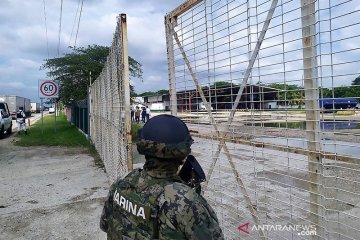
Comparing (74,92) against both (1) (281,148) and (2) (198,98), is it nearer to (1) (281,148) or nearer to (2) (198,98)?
(2) (198,98)

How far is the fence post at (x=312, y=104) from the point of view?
1.81 m

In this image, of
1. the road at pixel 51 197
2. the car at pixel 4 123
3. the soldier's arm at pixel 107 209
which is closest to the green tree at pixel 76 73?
the car at pixel 4 123

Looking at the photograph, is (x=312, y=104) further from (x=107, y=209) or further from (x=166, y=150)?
(x=107, y=209)

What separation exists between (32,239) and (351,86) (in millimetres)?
3768

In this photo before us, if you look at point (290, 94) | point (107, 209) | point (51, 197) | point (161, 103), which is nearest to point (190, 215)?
point (107, 209)

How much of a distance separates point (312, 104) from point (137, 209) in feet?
3.44

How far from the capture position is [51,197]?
5688 mm

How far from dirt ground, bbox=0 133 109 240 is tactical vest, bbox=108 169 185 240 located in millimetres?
2487

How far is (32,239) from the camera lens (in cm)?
399

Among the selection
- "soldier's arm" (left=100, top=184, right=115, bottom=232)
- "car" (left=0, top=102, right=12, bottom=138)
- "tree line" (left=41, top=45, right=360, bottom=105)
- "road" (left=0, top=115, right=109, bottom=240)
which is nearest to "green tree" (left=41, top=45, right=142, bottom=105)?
"tree line" (left=41, top=45, right=360, bottom=105)

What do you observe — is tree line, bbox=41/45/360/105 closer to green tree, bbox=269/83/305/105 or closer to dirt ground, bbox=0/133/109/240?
dirt ground, bbox=0/133/109/240

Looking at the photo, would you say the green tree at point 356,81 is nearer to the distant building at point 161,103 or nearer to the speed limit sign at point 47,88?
the distant building at point 161,103

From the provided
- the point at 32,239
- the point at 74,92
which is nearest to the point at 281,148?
the point at 32,239

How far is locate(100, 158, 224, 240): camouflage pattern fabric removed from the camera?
1.43 m
